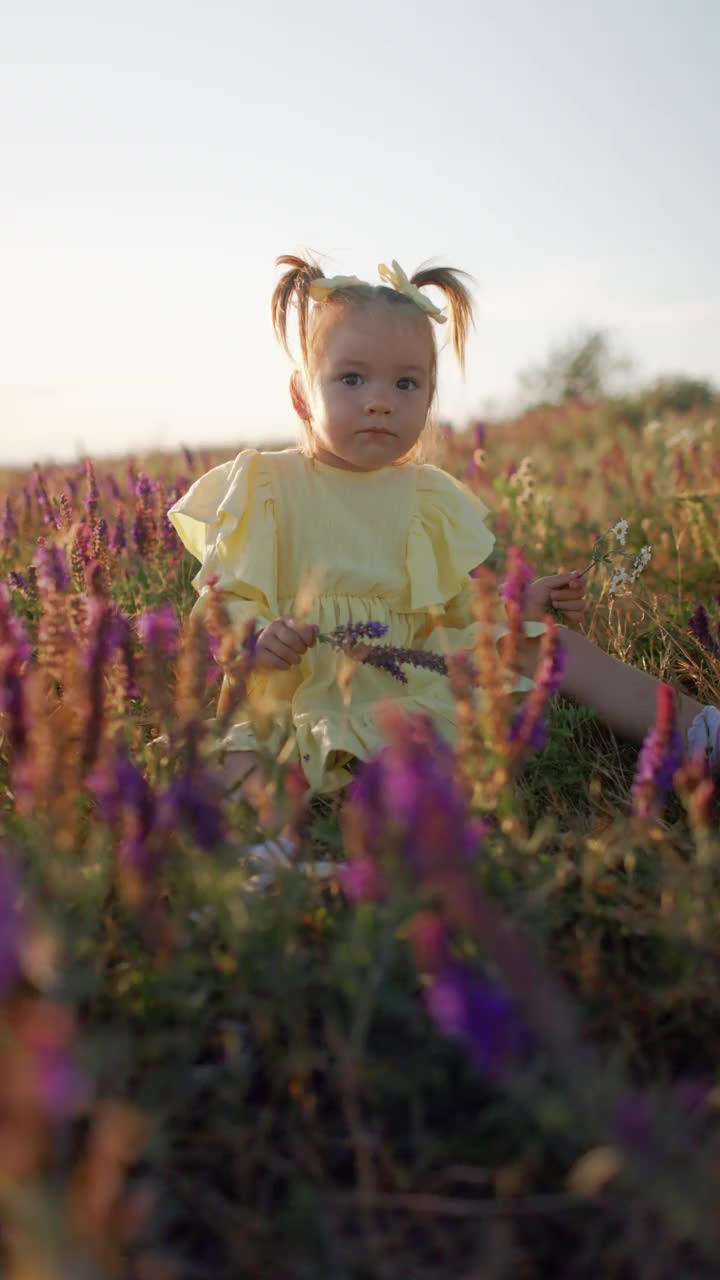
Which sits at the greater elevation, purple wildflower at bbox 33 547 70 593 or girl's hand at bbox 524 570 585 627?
purple wildflower at bbox 33 547 70 593

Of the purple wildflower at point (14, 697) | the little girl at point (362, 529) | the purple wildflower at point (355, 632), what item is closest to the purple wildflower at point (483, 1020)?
the purple wildflower at point (14, 697)

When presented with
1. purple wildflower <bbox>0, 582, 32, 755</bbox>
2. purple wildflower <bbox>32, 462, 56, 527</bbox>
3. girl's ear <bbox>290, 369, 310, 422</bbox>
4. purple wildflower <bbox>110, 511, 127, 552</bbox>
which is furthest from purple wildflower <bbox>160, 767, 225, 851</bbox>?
purple wildflower <bbox>32, 462, 56, 527</bbox>

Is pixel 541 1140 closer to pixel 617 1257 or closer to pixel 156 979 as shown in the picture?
pixel 617 1257

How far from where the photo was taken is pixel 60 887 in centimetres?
133

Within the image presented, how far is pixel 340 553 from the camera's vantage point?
326cm

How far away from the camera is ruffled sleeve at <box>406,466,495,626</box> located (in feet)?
10.8

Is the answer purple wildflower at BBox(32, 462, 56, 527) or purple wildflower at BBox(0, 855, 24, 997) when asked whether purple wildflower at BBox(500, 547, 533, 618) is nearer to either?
purple wildflower at BBox(0, 855, 24, 997)

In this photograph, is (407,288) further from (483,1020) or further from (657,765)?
(483,1020)

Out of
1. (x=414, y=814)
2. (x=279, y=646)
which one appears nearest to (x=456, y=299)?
(x=279, y=646)

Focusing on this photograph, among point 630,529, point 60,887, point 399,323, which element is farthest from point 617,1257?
point 630,529

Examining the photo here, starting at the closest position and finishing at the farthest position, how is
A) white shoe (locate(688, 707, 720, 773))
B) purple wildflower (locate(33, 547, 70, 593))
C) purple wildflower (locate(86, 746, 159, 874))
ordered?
purple wildflower (locate(86, 746, 159, 874)) < purple wildflower (locate(33, 547, 70, 593)) < white shoe (locate(688, 707, 720, 773))

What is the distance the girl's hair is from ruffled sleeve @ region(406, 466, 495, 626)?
19 cm

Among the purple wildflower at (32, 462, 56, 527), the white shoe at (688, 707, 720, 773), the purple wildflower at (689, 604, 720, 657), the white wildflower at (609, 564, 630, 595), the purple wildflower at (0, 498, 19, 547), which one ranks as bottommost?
the white shoe at (688, 707, 720, 773)

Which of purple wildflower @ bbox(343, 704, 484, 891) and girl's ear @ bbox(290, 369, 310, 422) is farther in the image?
girl's ear @ bbox(290, 369, 310, 422)
